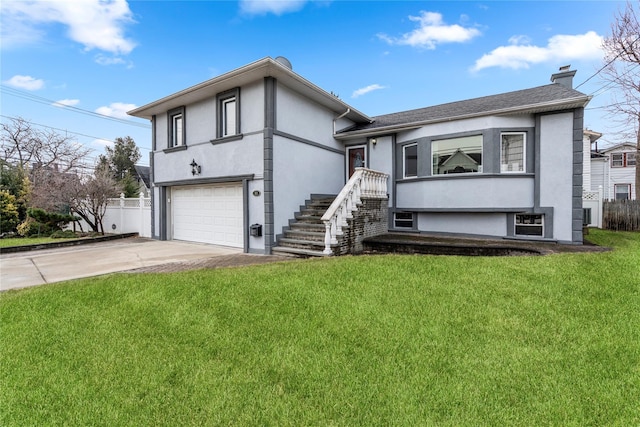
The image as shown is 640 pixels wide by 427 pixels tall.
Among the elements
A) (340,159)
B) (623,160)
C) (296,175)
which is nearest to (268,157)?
(296,175)

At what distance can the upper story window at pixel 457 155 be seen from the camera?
922cm

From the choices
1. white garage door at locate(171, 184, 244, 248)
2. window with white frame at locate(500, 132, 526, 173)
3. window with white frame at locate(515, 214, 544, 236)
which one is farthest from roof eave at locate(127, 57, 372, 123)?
window with white frame at locate(515, 214, 544, 236)

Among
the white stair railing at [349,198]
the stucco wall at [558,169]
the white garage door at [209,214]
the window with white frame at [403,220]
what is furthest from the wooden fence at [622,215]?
the white garage door at [209,214]

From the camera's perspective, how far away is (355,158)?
12.0m

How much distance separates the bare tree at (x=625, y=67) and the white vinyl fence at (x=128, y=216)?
22.7 metres

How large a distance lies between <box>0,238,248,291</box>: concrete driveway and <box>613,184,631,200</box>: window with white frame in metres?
27.9

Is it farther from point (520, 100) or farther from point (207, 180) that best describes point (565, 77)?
point (207, 180)

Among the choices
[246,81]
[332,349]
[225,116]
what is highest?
[246,81]

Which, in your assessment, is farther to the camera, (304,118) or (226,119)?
(304,118)

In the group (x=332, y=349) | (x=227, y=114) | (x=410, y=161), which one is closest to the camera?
(x=332, y=349)

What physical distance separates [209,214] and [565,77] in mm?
14238

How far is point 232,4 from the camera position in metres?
11.2

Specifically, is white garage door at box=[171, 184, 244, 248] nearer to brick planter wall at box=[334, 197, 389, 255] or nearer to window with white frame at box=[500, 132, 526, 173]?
brick planter wall at box=[334, 197, 389, 255]

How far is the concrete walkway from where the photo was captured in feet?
19.6
